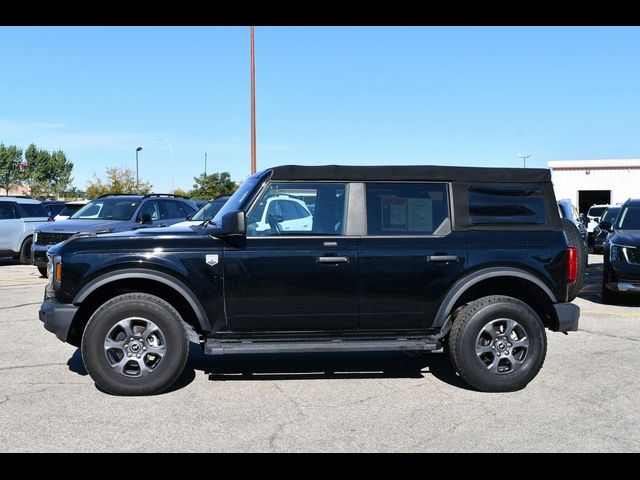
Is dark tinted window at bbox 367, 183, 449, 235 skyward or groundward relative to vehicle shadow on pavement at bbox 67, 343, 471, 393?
skyward

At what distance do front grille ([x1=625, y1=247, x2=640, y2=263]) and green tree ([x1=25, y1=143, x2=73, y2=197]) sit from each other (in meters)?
94.1

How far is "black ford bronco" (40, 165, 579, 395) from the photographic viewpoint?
5.09 m

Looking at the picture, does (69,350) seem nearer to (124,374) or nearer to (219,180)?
(124,374)

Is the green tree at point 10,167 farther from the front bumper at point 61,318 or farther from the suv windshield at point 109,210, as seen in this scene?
the front bumper at point 61,318

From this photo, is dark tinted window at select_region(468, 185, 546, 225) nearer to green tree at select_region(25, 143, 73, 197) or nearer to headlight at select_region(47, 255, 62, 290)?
headlight at select_region(47, 255, 62, 290)

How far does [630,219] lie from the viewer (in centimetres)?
1097

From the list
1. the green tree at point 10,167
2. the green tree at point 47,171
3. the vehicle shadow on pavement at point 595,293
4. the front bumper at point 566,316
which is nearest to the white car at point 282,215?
the front bumper at point 566,316

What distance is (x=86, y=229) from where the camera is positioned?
12.5m

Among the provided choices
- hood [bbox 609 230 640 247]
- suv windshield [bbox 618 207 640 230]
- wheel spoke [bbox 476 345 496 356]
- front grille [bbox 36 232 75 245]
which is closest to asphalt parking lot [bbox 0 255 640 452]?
wheel spoke [bbox 476 345 496 356]

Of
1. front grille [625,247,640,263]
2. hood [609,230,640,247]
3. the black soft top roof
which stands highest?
the black soft top roof

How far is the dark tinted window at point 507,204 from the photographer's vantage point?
18.1 feet

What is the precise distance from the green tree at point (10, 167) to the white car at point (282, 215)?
87376 mm
